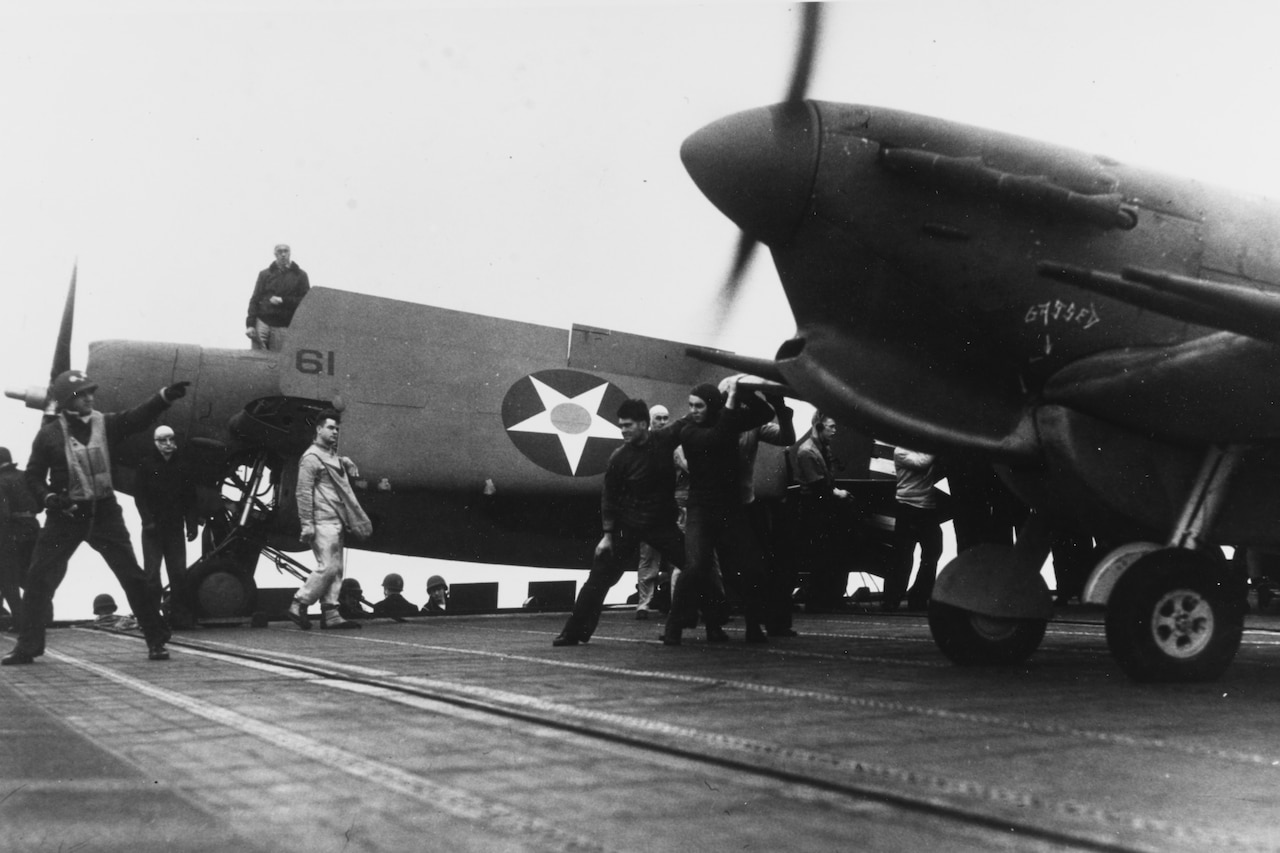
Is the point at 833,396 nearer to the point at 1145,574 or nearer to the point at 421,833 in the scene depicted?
the point at 1145,574

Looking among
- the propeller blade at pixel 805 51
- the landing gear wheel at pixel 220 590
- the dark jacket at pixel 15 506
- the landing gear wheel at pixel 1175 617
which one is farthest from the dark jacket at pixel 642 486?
the dark jacket at pixel 15 506

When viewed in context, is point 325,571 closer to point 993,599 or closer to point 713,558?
point 713,558

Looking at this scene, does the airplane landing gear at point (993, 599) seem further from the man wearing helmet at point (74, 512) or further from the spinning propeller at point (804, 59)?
the man wearing helmet at point (74, 512)

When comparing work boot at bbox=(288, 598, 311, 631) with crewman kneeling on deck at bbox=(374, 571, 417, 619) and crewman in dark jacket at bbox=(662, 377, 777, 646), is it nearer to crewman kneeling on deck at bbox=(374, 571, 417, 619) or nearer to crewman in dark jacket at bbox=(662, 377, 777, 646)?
crewman kneeling on deck at bbox=(374, 571, 417, 619)

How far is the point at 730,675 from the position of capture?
6.27m

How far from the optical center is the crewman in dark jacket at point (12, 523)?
10172 mm

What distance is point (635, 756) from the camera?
3.85 meters

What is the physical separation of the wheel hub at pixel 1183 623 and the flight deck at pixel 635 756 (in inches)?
10.8

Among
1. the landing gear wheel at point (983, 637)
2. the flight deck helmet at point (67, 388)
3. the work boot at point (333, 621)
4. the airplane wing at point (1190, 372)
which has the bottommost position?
the work boot at point (333, 621)

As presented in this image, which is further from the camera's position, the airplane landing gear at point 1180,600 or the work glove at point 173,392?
the work glove at point 173,392

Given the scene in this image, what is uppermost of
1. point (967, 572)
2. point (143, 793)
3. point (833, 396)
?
point (833, 396)

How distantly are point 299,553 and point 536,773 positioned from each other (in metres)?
9.42

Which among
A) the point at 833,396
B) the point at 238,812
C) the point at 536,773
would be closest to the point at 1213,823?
the point at 536,773

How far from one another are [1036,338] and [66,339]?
957 cm
